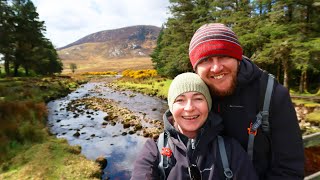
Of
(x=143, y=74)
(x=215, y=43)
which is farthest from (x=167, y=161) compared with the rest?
(x=143, y=74)

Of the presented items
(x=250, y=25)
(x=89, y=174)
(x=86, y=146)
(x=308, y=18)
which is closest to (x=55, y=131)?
(x=86, y=146)

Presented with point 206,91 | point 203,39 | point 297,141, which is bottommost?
point 297,141

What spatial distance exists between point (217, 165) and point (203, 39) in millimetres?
1024

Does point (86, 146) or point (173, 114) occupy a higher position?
point (173, 114)

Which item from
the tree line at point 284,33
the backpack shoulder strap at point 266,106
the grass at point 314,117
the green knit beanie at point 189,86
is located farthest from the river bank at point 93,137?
the backpack shoulder strap at point 266,106

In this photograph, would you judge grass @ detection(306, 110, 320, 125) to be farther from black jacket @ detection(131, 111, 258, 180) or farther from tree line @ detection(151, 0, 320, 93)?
black jacket @ detection(131, 111, 258, 180)

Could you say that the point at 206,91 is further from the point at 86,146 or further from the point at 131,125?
the point at 131,125

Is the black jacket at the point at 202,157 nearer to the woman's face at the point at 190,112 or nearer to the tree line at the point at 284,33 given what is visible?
the woman's face at the point at 190,112

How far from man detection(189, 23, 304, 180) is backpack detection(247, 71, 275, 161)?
3 centimetres

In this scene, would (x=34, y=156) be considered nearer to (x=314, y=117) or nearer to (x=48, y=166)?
(x=48, y=166)

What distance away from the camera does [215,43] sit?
7.13 feet

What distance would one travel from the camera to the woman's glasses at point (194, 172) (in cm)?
213

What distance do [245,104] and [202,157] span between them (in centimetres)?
55

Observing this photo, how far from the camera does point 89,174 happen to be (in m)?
8.35
